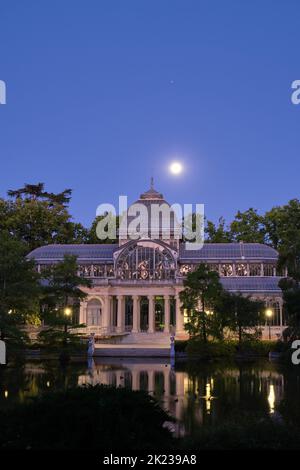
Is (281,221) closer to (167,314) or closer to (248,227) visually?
→ (248,227)

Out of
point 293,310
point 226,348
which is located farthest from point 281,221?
point 293,310

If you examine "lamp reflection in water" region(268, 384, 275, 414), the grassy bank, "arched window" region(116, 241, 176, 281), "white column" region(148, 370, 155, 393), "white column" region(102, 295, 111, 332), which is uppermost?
"arched window" region(116, 241, 176, 281)

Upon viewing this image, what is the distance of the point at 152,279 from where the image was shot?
65.0 metres

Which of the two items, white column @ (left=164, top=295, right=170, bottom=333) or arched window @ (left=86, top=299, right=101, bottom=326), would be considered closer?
white column @ (left=164, top=295, right=170, bottom=333)

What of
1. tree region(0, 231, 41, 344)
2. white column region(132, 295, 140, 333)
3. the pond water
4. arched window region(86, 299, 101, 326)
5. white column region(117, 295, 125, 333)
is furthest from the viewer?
arched window region(86, 299, 101, 326)

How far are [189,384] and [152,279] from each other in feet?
118

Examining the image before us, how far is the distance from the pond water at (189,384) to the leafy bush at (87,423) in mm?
2010

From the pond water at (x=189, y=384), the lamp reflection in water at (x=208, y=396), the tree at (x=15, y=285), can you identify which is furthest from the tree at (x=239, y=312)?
the lamp reflection in water at (x=208, y=396)

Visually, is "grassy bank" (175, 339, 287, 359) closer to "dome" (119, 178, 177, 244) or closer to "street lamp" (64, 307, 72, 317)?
"street lamp" (64, 307, 72, 317)

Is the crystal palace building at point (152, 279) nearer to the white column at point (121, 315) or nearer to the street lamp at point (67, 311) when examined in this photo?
the white column at point (121, 315)

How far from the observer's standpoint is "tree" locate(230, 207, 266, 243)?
8638cm

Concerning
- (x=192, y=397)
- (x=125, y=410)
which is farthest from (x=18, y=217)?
(x=125, y=410)

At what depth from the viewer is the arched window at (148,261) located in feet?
216

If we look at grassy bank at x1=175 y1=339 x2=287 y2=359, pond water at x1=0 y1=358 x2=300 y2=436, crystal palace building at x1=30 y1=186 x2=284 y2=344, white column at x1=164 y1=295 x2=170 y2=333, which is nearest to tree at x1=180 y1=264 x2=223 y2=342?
grassy bank at x1=175 y1=339 x2=287 y2=359
